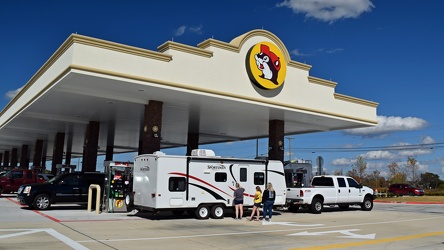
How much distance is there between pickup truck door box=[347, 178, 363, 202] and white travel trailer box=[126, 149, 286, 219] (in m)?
6.73

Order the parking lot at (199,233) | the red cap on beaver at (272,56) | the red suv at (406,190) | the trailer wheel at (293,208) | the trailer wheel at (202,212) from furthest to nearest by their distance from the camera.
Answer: the red suv at (406,190) → the trailer wheel at (293,208) → the red cap on beaver at (272,56) → the trailer wheel at (202,212) → the parking lot at (199,233)

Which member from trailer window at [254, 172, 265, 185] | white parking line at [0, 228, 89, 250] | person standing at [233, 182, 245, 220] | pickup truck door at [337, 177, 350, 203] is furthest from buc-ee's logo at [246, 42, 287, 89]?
white parking line at [0, 228, 89, 250]

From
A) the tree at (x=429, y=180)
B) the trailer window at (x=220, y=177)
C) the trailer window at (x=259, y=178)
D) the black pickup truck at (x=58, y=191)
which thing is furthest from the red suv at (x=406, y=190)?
the tree at (x=429, y=180)

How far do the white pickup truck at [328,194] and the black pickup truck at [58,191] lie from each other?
10864 millimetres

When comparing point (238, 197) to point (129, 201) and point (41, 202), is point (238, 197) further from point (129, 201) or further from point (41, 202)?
point (41, 202)

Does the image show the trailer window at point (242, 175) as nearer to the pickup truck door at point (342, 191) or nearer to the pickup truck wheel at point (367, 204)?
the pickup truck door at point (342, 191)

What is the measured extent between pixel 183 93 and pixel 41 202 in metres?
9.05

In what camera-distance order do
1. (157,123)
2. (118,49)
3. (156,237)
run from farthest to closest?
(157,123) → (118,49) → (156,237)

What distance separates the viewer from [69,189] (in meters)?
22.0

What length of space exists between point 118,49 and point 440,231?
14735 mm

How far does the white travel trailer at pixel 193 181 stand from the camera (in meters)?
17.9

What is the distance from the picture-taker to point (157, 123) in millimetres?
22312

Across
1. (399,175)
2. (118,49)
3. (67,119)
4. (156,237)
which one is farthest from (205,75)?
(399,175)

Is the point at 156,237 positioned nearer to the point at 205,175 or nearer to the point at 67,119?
the point at 205,175
